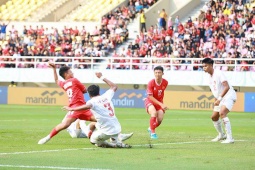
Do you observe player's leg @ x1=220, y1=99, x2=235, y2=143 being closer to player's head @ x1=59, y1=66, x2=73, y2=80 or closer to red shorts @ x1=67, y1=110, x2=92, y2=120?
red shorts @ x1=67, y1=110, x2=92, y2=120

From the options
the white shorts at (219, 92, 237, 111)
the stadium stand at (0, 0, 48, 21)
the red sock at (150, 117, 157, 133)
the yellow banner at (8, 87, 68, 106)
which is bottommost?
the yellow banner at (8, 87, 68, 106)

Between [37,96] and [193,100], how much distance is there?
8.95 m

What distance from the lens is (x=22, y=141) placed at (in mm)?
19391

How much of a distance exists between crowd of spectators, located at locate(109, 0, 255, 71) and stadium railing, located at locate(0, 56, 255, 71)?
5 cm

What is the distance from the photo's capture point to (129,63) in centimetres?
4469

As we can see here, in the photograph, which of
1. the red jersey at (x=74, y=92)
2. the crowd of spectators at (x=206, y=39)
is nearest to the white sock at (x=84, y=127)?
the red jersey at (x=74, y=92)

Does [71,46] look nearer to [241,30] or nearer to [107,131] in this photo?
[241,30]

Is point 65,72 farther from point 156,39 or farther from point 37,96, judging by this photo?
point 156,39

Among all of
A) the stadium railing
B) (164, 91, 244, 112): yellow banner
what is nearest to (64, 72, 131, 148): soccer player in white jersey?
(164, 91, 244, 112): yellow banner

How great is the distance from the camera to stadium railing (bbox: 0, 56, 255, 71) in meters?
42.8

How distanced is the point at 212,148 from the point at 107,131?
→ 2522mm

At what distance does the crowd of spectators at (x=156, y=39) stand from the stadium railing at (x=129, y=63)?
57 mm

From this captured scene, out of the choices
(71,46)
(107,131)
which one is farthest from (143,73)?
(107,131)

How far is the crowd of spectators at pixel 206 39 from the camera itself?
143ft
